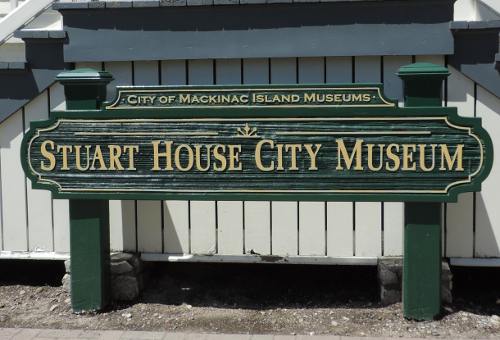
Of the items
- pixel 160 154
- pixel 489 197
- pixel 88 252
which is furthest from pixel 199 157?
pixel 489 197

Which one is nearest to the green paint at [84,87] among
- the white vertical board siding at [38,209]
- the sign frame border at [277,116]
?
the sign frame border at [277,116]

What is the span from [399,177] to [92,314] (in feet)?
8.32

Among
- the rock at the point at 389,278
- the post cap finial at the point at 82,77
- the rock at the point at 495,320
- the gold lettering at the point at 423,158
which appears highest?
the post cap finial at the point at 82,77

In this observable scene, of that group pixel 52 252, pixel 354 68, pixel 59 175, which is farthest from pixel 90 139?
pixel 354 68

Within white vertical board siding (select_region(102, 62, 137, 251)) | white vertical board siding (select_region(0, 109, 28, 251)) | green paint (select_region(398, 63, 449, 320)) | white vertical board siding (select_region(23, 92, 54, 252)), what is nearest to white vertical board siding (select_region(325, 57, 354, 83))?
green paint (select_region(398, 63, 449, 320))

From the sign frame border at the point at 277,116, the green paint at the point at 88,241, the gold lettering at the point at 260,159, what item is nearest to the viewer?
the sign frame border at the point at 277,116

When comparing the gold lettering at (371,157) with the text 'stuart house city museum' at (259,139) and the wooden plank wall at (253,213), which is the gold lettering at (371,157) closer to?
the text 'stuart house city museum' at (259,139)

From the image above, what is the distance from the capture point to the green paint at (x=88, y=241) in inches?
195

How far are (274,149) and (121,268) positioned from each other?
5.37 feet

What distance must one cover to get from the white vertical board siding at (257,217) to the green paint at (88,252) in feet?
3.66

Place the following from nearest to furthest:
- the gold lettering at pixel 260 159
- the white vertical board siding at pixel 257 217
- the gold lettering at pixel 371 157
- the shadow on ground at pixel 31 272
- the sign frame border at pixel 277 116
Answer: the sign frame border at pixel 277 116
the gold lettering at pixel 371 157
the gold lettering at pixel 260 159
the white vertical board siding at pixel 257 217
the shadow on ground at pixel 31 272

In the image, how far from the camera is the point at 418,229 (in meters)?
4.75

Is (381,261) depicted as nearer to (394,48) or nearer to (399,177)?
(399,177)

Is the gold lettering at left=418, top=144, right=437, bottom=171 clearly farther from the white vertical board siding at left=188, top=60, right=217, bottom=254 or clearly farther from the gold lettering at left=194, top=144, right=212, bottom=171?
the white vertical board siding at left=188, top=60, right=217, bottom=254
